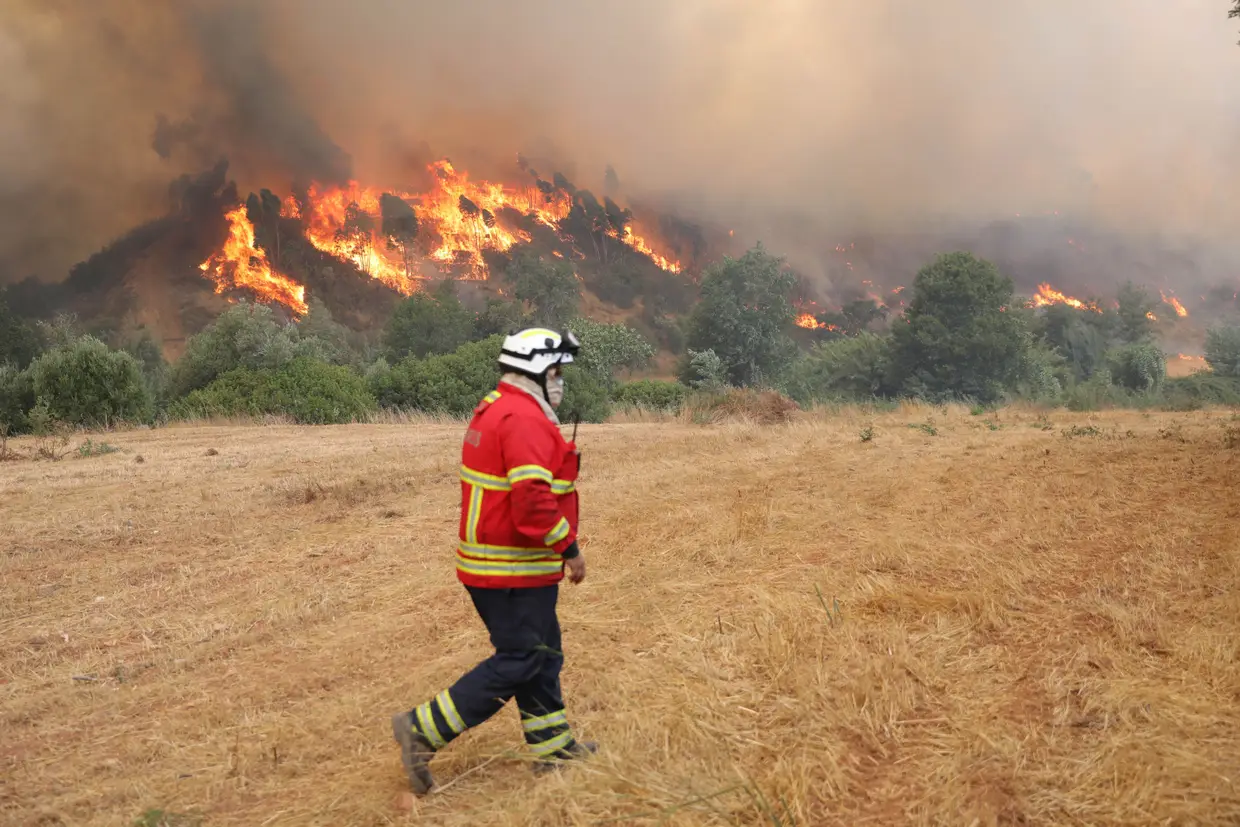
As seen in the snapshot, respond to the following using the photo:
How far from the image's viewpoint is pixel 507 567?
3.70 m

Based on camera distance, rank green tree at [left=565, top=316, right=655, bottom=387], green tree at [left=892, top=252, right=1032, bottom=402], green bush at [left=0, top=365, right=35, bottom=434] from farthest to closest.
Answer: green tree at [left=892, top=252, right=1032, bottom=402] < green tree at [left=565, top=316, right=655, bottom=387] < green bush at [left=0, top=365, right=35, bottom=434]

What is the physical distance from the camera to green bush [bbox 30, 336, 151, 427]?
21.2 meters

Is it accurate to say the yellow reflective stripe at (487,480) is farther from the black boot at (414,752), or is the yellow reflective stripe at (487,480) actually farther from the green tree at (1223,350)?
the green tree at (1223,350)

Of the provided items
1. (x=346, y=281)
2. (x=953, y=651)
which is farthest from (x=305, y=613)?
(x=346, y=281)

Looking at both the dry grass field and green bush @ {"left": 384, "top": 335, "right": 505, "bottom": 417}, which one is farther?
green bush @ {"left": 384, "top": 335, "right": 505, "bottom": 417}

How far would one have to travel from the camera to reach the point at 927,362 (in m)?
47.3

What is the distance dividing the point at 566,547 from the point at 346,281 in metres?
100

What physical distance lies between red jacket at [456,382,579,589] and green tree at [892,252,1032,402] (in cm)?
4429

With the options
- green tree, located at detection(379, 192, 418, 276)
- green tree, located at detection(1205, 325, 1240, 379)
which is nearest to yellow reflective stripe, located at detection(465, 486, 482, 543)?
green tree, located at detection(1205, 325, 1240, 379)

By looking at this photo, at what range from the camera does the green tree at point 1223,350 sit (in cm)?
4419

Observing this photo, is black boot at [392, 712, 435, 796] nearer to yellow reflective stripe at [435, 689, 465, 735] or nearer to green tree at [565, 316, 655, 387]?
yellow reflective stripe at [435, 689, 465, 735]

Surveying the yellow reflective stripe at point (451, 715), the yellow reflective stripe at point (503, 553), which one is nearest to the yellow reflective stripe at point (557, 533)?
the yellow reflective stripe at point (503, 553)

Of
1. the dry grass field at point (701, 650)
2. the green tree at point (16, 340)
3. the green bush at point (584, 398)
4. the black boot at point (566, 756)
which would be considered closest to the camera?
the dry grass field at point (701, 650)

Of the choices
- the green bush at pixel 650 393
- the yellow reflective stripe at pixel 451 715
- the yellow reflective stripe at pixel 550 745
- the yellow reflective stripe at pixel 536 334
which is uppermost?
the green bush at pixel 650 393
